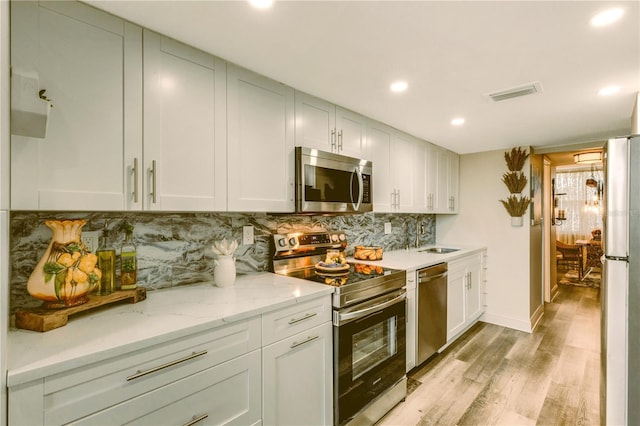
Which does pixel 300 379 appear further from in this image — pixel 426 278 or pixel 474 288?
pixel 474 288

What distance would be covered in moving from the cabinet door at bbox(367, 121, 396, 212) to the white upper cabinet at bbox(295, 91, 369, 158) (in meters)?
0.12

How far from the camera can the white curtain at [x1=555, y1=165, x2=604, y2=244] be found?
23.8ft

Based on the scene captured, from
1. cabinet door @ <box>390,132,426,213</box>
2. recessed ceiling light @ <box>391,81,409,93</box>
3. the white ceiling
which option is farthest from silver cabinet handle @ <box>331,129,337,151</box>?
cabinet door @ <box>390,132,426,213</box>

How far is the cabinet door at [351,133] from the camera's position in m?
2.45

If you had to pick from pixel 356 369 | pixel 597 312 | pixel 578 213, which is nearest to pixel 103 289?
pixel 356 369

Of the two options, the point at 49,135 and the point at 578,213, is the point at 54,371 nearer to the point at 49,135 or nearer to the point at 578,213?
the point at 49,135

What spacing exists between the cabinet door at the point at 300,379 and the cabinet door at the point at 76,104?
3.40ft

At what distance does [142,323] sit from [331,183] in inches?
58.0

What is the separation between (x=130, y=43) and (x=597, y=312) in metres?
5.88

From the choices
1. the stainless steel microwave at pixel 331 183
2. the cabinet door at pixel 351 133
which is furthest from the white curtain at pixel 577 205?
the stainless steel microwave at pixel 331 183

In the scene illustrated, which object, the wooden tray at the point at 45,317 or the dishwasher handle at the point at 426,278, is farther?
the dishwasher handle at the point at 426,278

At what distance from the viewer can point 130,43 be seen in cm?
140

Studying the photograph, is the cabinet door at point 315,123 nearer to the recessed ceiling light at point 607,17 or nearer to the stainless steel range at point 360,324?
the stainless steel range at point 360,324

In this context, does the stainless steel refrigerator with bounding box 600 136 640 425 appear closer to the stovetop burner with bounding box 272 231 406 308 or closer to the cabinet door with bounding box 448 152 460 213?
the stovetop burner with bounding box 272 231 406 308
